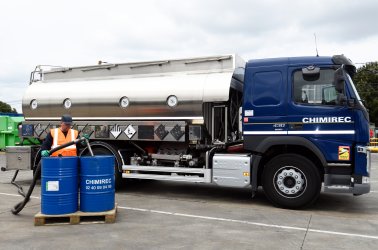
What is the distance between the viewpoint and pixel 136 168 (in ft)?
29.9

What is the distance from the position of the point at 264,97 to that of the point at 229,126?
1.34m

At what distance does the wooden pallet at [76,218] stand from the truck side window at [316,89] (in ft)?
13.0

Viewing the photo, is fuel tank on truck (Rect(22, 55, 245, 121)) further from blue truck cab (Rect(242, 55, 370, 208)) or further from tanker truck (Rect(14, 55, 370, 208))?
blue truck cab (Rect(242, 55, 370, 208))

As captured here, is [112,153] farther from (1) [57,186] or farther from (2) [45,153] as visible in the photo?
(1) [57,186]

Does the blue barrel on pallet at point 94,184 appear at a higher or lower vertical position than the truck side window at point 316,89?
lower

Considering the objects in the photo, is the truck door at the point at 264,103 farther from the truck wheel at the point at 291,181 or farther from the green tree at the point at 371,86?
the green tree at the point at 371,86

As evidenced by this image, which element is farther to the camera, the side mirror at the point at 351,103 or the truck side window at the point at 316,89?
the truck side window at the point at 316,89

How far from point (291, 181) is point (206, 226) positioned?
7.12 feet

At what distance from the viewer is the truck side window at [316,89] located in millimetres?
7422

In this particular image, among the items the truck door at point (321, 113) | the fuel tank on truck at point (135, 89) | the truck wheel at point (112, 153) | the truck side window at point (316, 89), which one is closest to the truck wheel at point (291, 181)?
the truck door at point (321, 113)

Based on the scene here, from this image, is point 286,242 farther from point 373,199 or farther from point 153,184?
point 153,184

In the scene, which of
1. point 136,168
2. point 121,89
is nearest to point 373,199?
point 136,168

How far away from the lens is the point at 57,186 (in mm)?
6340

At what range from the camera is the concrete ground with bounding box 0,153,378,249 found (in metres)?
5.35
